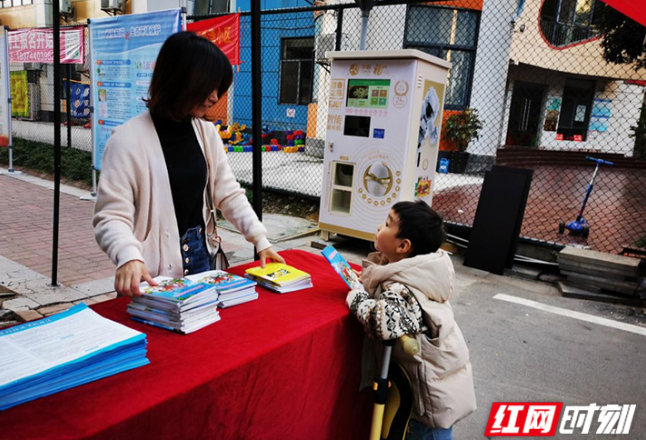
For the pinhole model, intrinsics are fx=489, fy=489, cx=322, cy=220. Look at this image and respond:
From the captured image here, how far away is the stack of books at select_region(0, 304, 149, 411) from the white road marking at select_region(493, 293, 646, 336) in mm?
3873

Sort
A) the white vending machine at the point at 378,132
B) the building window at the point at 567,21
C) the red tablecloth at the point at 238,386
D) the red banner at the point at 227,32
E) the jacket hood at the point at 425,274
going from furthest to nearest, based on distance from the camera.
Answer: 1. the building window at the point at 567,21
2. the red banner at the point at 227,32
3. the white vending machine at the point at 378,132
4. the jacket hood at the point at 425,274
5. the red tablecloth at the point at 238,386

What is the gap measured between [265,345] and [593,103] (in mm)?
22220

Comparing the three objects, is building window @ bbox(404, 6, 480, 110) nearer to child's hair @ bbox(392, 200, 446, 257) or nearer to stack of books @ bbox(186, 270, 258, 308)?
child's hair @ bbox(392, 200, 446, 257)

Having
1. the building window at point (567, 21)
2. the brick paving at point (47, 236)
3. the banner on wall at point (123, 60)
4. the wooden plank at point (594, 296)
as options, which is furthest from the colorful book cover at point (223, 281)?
the building window at point (567, 21)

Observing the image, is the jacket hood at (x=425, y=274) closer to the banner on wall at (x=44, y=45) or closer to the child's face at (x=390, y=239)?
the child's face at (x=390, y=239)

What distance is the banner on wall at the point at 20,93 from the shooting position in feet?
29.9

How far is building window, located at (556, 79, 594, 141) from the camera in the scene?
19672 millimetres

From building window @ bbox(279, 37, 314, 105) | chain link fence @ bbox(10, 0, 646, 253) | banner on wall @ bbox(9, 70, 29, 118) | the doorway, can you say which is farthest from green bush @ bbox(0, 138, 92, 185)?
the doorway

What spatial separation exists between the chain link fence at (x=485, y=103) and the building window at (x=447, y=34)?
25 millimetres

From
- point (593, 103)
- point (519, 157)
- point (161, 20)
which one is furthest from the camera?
point (593, 103)

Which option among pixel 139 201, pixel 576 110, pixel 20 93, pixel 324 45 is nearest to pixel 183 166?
pixel 139 201

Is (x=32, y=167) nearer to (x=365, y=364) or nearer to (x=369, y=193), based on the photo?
(x=369, y=193)

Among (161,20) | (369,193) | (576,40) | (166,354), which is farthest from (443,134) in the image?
(166,354)

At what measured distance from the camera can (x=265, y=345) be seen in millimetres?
1442
